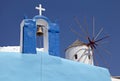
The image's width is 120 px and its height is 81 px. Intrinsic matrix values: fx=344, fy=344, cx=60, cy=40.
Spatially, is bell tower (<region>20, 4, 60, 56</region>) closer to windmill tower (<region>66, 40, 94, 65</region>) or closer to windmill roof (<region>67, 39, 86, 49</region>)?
windmill tower (<region>66, 40, 94, 65</region>)

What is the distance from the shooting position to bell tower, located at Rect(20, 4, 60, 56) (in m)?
11.4

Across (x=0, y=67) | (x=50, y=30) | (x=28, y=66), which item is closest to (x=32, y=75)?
(x=28, y=66)

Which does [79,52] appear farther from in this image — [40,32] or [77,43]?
[40,32]

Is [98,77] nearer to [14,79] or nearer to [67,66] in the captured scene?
[67,66]

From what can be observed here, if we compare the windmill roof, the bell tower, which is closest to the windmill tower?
the windmill roof

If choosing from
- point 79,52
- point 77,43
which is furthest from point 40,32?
point 77,43

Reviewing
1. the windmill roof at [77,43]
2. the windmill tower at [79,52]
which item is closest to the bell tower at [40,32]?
the windmill tower at [79,52]

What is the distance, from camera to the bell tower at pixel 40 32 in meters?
11.4

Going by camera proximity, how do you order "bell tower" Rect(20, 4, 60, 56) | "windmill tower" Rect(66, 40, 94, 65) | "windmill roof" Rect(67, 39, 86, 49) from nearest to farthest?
"bell tower" Rect(20, 4, 60, 56)
"windmill tower" Rect(66, 40, 94, 65)
"windmill roof" Rect(67, 39, 86, 49)

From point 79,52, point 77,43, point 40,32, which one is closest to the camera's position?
point 40,32

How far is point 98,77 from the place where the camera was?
12.3 metres

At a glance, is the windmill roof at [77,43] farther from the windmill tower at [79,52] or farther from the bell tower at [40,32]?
the bell tower at [40,32]

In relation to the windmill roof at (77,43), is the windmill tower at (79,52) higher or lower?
lower

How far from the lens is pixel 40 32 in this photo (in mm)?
12672
